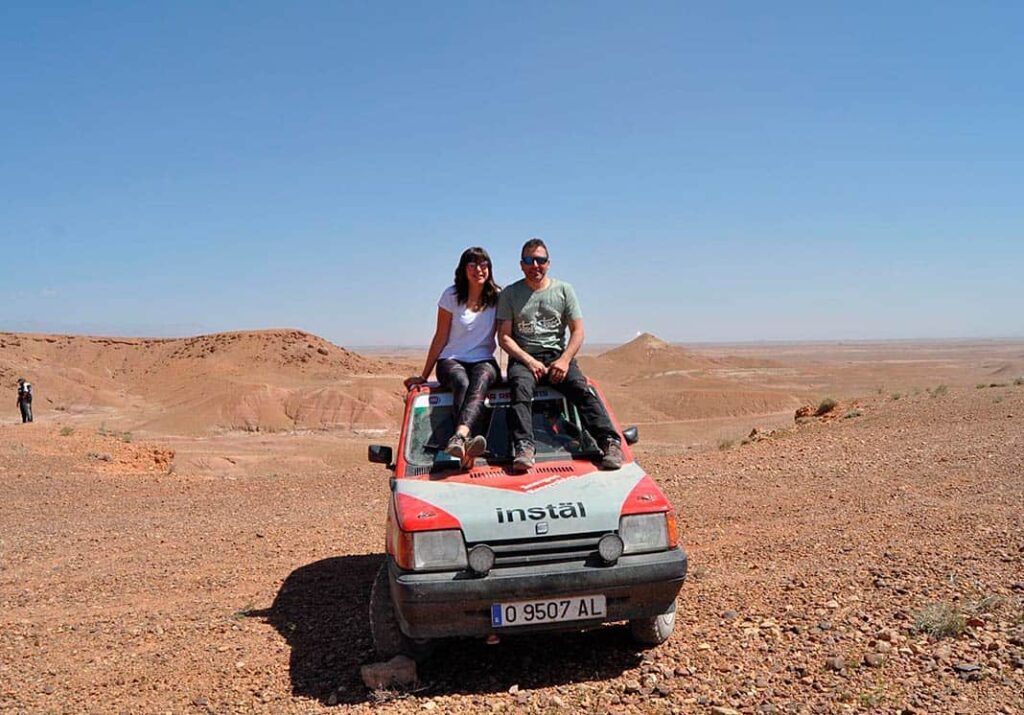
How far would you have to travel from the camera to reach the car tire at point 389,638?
478 cm

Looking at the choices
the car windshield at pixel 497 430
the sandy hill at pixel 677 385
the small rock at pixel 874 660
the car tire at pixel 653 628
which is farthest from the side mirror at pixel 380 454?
the sandy hill at pixel 677 385

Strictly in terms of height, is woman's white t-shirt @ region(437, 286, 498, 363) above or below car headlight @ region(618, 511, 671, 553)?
above

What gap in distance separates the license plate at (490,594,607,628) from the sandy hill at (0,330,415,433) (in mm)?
33435

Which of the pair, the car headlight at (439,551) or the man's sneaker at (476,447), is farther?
the man's sneaker at (476,447)

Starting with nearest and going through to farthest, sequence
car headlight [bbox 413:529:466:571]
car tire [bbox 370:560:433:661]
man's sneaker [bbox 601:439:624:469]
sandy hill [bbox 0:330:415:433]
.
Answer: car headlight [bbox 413:529:466:571]
car tire [bbox 370:560:433:661]
man's sneaker [bbox 601:439:624:469]
sandy hill [bbox 0:330:415:433]

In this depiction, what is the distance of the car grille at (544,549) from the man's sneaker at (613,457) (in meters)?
0.71

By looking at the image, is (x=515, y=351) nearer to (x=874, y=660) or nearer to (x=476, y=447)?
(x=476, y=447)

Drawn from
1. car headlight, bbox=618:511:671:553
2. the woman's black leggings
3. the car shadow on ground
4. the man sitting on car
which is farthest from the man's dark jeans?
the car shadow on ground

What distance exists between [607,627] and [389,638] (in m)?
1.50

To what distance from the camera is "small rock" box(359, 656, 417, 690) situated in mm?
4539

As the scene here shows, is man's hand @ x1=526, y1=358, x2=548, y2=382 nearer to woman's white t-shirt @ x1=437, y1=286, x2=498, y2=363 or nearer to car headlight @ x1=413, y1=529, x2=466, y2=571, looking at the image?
woman's white t-shirt @ x1=437, y1=286, x2=498, y2=363

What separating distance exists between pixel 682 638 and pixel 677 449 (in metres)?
20.0

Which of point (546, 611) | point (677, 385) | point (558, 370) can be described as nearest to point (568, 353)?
point (558, 370)

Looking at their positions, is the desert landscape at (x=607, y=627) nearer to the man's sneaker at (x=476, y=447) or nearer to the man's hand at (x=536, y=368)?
the man's sneaker at (x=476, y=447)
